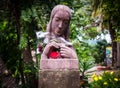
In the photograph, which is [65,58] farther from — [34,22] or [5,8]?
[34,22]

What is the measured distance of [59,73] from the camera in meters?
7.04

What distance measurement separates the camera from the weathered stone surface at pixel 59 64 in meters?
7.03

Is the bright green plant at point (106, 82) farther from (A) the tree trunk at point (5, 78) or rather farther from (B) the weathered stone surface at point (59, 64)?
(A) the tree trunk at point (5, 78)

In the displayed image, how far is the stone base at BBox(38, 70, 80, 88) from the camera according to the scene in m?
7.04

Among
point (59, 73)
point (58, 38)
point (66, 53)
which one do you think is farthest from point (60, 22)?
point (59, 73)

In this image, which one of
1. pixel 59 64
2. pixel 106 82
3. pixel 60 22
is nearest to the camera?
pixel 59 64

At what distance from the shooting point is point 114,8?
12.4 meters

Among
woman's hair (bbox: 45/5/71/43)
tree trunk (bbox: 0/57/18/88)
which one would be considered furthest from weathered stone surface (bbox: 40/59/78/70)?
tree trunk (bbox: 0/57/18/88)

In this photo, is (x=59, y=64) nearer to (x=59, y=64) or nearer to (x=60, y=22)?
(x=59, y=64)

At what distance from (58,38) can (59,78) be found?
0.83m

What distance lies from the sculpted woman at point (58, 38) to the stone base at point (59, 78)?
30cm

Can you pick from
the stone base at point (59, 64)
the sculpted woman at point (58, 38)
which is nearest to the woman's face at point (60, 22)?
the sculpted woman at point (58, 38)

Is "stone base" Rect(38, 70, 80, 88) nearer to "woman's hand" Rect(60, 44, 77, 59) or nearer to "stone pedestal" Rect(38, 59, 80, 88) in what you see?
"stone pedestal" Rect(38, 59, 80, 88)

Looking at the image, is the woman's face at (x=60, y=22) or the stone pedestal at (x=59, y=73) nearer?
the stone pedestal at (x=59, y=73)
